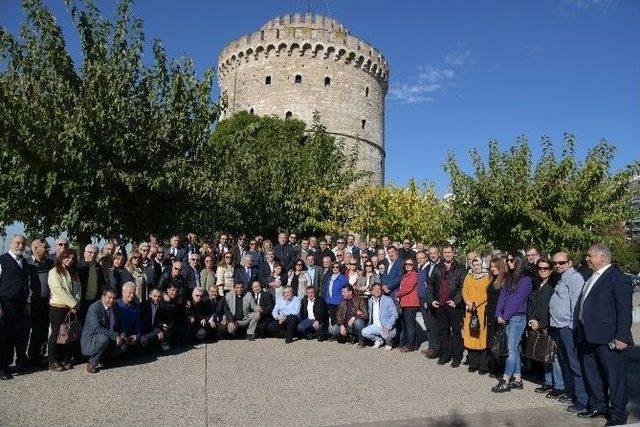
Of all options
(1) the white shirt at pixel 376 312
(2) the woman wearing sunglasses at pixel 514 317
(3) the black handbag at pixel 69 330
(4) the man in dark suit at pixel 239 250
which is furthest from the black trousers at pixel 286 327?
(2) the woman wearing sunglasses at pixel 514 317

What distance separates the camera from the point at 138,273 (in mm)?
8367

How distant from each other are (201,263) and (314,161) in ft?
44.2

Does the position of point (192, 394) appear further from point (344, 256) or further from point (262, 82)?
point (262, 82)

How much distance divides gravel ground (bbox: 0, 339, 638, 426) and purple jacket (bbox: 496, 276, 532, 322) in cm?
96

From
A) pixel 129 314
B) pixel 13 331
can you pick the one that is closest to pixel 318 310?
pixel 129 314

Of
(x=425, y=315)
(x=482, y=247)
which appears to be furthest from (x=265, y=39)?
(x=425, y=315)

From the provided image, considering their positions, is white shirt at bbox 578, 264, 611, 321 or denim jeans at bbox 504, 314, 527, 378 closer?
white shirt at bbox 578, 264, 611, 321

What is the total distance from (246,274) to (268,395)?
172 inches

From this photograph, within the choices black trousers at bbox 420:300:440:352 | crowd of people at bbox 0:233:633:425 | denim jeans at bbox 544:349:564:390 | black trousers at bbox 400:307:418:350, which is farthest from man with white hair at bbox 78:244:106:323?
denim jeans at bbox 544:349:564:390

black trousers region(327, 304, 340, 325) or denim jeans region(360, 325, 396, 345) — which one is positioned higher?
black trousers region(327, 304, 340, 325)

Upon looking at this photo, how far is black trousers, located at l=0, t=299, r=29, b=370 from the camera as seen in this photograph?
634cm

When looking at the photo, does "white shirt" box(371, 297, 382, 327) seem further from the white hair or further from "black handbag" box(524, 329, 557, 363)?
the white hair

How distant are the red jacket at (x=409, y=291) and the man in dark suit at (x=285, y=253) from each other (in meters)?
3.36

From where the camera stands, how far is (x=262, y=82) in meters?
32.1
